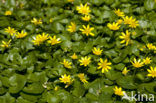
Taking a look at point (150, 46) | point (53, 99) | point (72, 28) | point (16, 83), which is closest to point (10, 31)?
point (72, 28)

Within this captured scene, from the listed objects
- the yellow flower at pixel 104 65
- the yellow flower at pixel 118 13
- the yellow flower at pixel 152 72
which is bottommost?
the yellow flower at pixel 152 72

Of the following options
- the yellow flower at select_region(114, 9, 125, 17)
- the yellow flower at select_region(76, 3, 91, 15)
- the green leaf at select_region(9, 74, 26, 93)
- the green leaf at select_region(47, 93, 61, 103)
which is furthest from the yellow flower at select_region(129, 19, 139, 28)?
the green leaf at select_region(9, 74, 26, 93)

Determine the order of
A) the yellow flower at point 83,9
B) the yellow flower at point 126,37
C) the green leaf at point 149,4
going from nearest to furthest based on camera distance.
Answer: the yellow flower at point 126,37 → the yellow flower at point 83,9 → the green leaf at point 149,4

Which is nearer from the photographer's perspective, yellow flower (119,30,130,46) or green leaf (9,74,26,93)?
green leaf (9,74,26,93)

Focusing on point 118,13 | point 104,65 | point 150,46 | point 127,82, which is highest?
point 118,13

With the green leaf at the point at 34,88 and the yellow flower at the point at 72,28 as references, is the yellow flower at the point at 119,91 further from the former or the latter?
the yellow flower at the point at 72,28

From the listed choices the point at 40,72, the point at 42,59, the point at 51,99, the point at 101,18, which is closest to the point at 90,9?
the point at 101,18

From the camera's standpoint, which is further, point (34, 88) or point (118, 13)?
point (118, 13)

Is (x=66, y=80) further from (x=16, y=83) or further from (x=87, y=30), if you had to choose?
(x=87, y=30)

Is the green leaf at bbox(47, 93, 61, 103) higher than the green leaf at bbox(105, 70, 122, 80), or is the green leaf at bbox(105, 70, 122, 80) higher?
the green leaf at bbox(105, 70, 122, 80)

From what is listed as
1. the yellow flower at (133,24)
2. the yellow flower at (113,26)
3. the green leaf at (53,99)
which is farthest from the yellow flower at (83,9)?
the green leaf at (53,99)

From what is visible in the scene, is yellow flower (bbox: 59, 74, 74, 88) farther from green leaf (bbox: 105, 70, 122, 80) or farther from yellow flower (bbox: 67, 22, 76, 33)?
yellow flower (bbox: 67, 22, 76, 33)

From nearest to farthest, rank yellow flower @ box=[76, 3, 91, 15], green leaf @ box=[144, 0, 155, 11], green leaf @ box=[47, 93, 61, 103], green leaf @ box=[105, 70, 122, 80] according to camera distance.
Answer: green leaf @ box=[47, 93, 61, 103] < green leaf @ box=[105, 70, 122, 80] < yellow flower @ box=[76, 3, 91, 15] < green leaf @ box=[144, 0, 155, 11]
